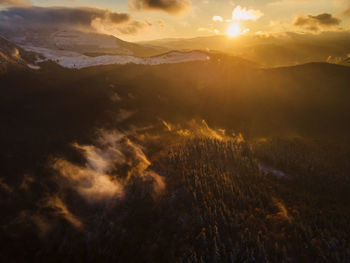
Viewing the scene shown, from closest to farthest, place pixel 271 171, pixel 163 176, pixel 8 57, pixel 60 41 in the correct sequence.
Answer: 1. pixel 163 176
2. pixel 271 171
3. pixel 8 57
4. pixel 60 41

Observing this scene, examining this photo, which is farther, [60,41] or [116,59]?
[60,41]

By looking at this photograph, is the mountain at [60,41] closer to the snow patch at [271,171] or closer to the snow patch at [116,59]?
the snow patch at [116,59]

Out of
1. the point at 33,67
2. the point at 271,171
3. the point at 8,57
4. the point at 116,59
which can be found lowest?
the point at 271,171

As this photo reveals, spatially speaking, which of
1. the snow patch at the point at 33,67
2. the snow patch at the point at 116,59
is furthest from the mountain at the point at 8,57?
the snow patch at the point at 116,59

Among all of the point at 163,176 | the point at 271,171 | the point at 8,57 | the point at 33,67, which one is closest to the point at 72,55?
the point at 33,67

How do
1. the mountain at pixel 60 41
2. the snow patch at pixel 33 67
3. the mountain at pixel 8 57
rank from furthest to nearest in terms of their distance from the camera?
1. the mountain at pixel 60 41
2. the snow patch at pixel 33 67
3. the mountain at pixel 8 57

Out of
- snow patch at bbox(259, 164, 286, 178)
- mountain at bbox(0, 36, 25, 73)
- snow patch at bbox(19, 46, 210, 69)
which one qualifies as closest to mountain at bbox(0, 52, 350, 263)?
snow patch at bbox(259, 164, 286, 178)

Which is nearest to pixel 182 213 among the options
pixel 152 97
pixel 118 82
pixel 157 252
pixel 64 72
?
pixel 157 252

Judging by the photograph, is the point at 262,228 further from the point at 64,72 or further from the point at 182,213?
the point at 64,72

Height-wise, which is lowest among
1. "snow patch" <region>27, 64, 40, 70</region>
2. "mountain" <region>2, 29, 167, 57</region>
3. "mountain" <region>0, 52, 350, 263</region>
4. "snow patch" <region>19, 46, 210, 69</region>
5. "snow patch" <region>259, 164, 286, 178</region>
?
"snow patch" <region>259, 164, 286, 178</region>

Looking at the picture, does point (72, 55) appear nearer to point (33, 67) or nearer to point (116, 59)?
point (116, 59)

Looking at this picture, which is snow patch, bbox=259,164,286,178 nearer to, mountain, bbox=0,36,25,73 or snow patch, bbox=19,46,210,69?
snow patch, bbox=19,46,210,69

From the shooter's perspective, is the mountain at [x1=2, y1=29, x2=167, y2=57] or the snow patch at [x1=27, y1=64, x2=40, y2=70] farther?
the mountain at [x1=2, y1=29, x2=167, y2=57]
